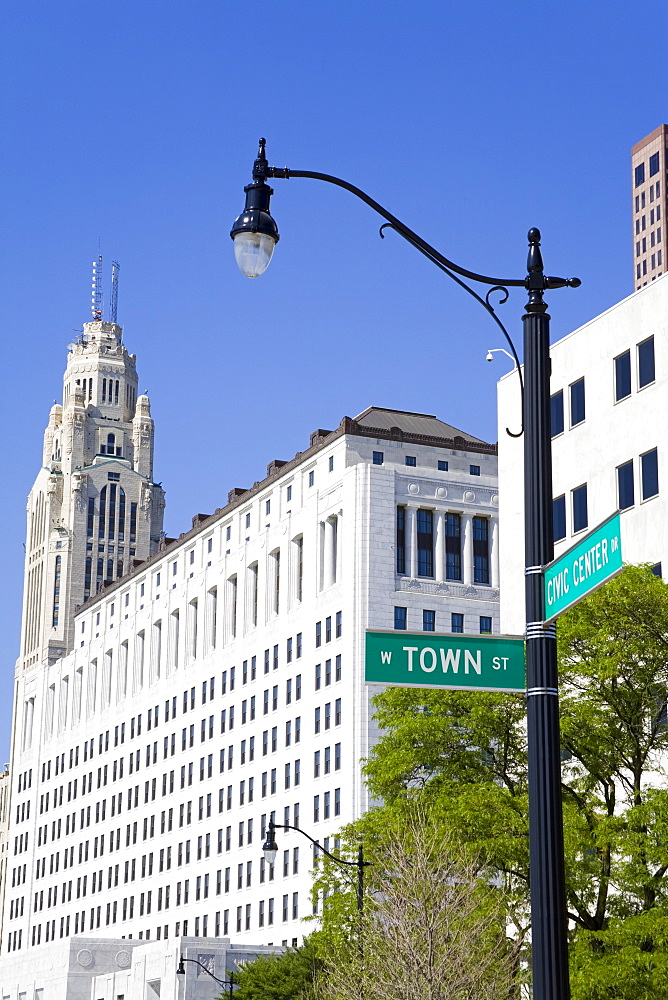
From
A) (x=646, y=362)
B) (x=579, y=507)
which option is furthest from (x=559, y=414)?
(x=646, y=362)

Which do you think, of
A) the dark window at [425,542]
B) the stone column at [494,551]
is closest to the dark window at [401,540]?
the dark window at [425,542]

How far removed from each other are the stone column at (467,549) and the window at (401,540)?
5075mm

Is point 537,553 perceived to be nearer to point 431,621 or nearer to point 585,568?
point 585,568

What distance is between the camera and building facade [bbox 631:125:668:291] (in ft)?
623

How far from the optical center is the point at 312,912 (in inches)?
3873

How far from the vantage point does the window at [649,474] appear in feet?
169

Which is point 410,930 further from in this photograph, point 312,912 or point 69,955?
point 69,955

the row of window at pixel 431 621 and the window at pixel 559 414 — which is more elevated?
the row of window at pixel 431 621

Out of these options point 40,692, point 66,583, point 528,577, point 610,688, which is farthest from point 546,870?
point 66,583

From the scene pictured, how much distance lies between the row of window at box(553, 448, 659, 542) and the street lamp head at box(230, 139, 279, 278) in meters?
37.9

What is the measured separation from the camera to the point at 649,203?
194 m

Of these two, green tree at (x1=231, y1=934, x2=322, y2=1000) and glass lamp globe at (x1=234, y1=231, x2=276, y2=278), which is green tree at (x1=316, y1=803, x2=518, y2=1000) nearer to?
glass lamp globe at (x1=234, y1=231, x2=276, y2=278)

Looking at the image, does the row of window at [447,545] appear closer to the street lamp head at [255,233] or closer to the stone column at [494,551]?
the stone column at [494,551]

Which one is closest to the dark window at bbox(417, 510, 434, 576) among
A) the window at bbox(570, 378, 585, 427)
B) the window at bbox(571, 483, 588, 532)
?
the window at bbox(570, 378, 585, 427)
